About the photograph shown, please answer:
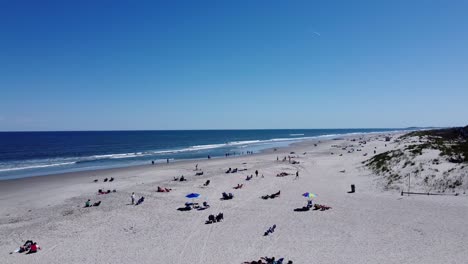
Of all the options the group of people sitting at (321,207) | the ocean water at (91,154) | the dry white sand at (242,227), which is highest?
the ocean water at (91,154)

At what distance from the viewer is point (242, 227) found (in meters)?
17.2

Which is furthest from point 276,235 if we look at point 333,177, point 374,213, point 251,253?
point 333,177

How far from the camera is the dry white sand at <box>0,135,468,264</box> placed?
13.5 meters

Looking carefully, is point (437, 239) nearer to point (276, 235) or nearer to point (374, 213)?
point (374, 213)

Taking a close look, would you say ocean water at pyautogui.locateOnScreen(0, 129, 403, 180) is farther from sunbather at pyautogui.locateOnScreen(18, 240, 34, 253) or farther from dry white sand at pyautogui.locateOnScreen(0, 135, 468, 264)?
sunbather at pyautogui.locateOnScreen(18, 240, 34, 253)

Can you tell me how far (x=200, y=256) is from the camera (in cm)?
1358

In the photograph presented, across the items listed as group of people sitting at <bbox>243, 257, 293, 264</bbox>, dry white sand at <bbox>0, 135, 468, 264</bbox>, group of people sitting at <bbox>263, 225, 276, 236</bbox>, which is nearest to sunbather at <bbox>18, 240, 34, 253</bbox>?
dry white sand at <bbox>0, 135, 468, 264</bbox>

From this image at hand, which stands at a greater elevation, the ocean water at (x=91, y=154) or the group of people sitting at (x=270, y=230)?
the ocean water at (x=91, y=154)

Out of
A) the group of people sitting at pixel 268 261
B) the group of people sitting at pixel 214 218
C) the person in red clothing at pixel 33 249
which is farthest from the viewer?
the group of people sitting at pixel 214 218

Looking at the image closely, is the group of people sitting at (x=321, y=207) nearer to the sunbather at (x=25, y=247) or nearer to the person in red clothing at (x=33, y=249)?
the person in red clothing at (x=33, y=249)

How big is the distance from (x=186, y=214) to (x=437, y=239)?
13937 millimetres

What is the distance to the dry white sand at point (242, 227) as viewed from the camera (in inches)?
531

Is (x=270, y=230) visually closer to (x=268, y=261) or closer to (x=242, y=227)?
(x=242, y=227)

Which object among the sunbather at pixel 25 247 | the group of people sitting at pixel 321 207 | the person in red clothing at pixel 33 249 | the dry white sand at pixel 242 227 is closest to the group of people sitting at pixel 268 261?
the dry white sand at pixel 242 227
